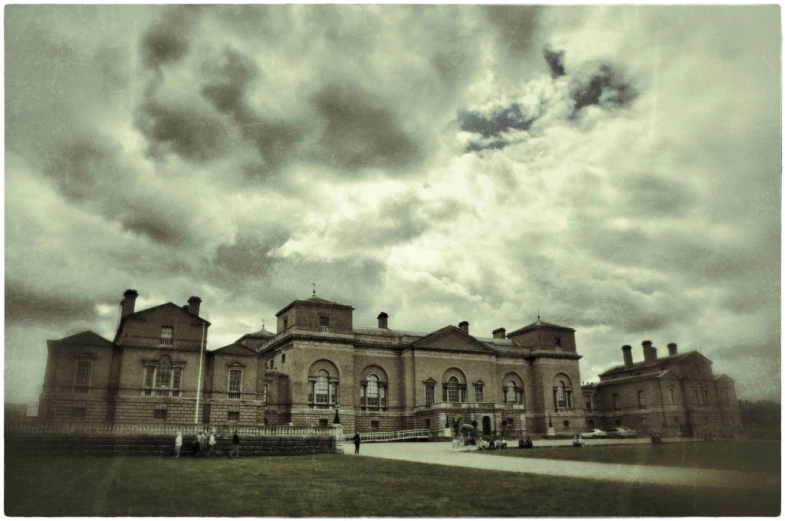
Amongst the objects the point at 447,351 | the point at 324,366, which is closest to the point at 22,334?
the point at 324,366

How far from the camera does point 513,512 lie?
1065 centimetres

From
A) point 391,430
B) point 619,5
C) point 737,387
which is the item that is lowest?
point 391,430

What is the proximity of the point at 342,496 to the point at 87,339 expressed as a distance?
13.1 metres

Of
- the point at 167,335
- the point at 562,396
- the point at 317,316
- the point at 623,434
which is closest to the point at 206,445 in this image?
the point at 167,335

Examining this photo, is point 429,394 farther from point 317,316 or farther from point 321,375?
point 317,316

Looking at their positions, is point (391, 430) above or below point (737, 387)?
below

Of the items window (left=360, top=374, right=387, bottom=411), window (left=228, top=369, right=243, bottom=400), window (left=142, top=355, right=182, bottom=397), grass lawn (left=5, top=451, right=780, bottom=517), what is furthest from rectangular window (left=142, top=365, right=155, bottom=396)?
grass lawn (left=5, top=451, right=780, bottom=517)

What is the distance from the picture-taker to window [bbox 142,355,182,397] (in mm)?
30969

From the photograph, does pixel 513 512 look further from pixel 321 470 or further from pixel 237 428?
pixel 237 428

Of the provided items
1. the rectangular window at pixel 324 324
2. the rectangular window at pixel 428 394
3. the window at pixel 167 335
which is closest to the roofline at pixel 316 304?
the rectangular window at pixel 324 324

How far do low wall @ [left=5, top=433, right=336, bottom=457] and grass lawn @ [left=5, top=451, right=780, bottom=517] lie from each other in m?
0.49

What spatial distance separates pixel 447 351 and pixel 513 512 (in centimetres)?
3444

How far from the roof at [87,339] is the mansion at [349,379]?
0.35 feet

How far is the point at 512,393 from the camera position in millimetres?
48250
